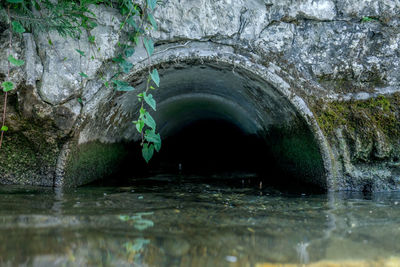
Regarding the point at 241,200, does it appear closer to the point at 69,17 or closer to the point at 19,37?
the point at 69,17

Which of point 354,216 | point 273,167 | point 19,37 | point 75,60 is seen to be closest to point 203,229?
point 354,216

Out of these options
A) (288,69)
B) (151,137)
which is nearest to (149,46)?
(151,137)

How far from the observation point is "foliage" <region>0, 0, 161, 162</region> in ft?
11.1

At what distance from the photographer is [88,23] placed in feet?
12.0

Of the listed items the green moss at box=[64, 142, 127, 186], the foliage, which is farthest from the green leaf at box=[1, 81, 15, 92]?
the green moss at box=[64, 142, 127, 186]

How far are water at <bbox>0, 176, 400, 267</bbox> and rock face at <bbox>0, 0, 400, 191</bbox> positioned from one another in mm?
501

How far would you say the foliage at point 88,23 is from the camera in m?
3.39

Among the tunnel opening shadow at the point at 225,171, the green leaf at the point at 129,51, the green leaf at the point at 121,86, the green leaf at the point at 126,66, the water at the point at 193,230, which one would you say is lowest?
the water at the point at 193,230

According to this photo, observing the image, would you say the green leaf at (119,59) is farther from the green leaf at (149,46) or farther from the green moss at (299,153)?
the green moss at (299,153)

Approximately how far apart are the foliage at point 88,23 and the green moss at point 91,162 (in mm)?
903

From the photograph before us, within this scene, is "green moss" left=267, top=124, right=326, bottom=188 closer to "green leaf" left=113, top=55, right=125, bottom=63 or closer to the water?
the water

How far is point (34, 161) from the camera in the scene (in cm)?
385

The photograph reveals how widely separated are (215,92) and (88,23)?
262cm

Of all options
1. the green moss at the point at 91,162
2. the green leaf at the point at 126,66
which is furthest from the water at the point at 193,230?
the green leaf at the point at 126,66
